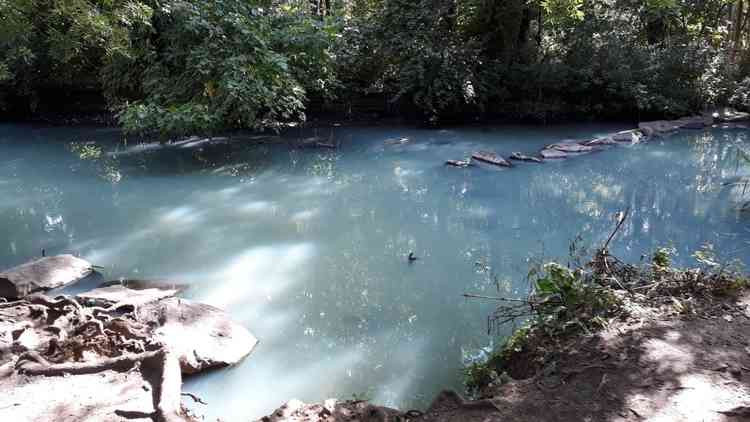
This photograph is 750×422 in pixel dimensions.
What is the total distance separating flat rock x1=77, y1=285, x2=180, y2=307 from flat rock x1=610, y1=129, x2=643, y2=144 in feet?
26.7

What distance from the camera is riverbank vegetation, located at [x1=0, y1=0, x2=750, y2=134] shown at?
31.6 ft

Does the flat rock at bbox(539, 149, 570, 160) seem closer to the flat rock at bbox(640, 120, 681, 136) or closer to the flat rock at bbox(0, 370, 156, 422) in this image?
the flat rock at bbox(640, 120, 681, 136)

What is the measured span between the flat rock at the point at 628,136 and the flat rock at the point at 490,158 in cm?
257

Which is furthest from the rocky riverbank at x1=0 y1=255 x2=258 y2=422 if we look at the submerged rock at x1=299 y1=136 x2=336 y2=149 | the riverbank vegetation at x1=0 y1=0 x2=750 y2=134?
the submerged rock at x1=299 y1=136 x2=336 y2=149

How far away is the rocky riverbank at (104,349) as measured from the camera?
9.82ft

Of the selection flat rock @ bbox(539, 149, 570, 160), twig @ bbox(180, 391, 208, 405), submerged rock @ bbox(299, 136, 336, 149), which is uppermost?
submerged rock @ bbox(299, 136, 336, 149)

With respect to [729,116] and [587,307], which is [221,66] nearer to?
[587,307]

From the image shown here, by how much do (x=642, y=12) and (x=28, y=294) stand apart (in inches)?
520

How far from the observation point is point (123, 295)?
4.55m

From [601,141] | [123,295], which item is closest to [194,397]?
[123,295]

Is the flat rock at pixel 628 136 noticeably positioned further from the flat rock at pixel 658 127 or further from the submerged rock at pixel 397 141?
the submerged rock at pixel 397 141

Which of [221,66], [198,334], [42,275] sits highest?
[221,66]

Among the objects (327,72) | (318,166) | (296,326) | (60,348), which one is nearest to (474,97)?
(327,72)

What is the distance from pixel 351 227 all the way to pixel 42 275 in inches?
117
